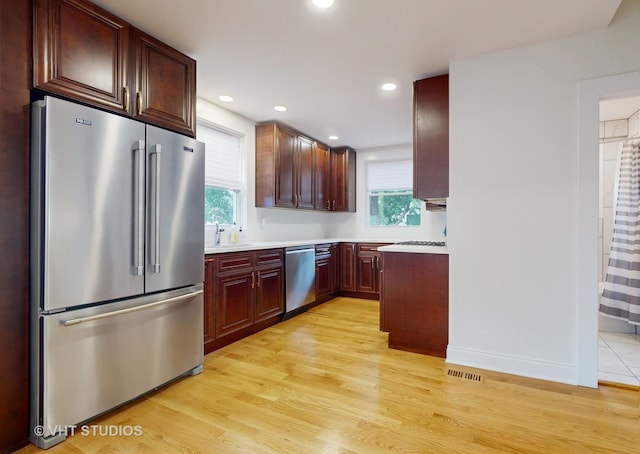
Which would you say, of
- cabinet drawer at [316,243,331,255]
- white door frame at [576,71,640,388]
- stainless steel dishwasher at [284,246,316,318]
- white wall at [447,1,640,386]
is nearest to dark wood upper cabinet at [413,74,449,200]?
white wall at [447,1,640,386]

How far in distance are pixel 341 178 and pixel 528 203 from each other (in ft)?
11.0

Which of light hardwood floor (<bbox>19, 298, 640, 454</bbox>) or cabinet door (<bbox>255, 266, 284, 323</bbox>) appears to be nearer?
light hardwood floor (<bbox>19, 298, 640, 454</bbox>)

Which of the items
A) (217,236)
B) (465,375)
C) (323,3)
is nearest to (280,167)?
(217,236)

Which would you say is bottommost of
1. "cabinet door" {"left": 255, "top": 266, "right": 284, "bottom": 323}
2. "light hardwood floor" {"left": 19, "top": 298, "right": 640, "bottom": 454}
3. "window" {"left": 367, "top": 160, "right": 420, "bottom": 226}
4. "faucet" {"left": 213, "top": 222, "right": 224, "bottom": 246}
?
"light hardwood floor" {"left": 19, "top": 298, "right": 640, "bottom": 454}

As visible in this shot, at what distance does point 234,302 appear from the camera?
311 centimetres

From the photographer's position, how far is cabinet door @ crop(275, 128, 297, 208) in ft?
13.8

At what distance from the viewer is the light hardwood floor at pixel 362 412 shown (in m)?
1.67

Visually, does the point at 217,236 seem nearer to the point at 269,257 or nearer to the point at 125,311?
the point at 269,257

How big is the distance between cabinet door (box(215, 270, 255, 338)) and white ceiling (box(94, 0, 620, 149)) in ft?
6.04

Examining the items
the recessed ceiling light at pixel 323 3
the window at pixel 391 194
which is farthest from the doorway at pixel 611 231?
the window at pixel 391 194

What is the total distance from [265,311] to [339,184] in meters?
2.73

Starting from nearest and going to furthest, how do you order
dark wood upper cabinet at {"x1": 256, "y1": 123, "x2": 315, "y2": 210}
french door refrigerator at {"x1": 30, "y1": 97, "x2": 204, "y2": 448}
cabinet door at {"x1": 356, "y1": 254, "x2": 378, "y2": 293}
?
french door refrigerator at {"x1": 30, "y1": 97, "x2": 204, "y2": 448} < dark wood upper cabinet at {"x1": 256, "y1": 123, "x2": 315, "y2": 210} < cabinet door at {"x1": 356, "y1": 254, "x2": 378, "y2": 293}

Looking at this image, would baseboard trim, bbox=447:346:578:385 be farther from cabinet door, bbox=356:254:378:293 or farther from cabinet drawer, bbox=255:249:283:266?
cabinet door, bbox=356:254:378:293

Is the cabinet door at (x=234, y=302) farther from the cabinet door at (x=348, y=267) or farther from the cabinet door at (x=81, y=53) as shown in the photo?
the cabinet door at (x=348, y=267)
